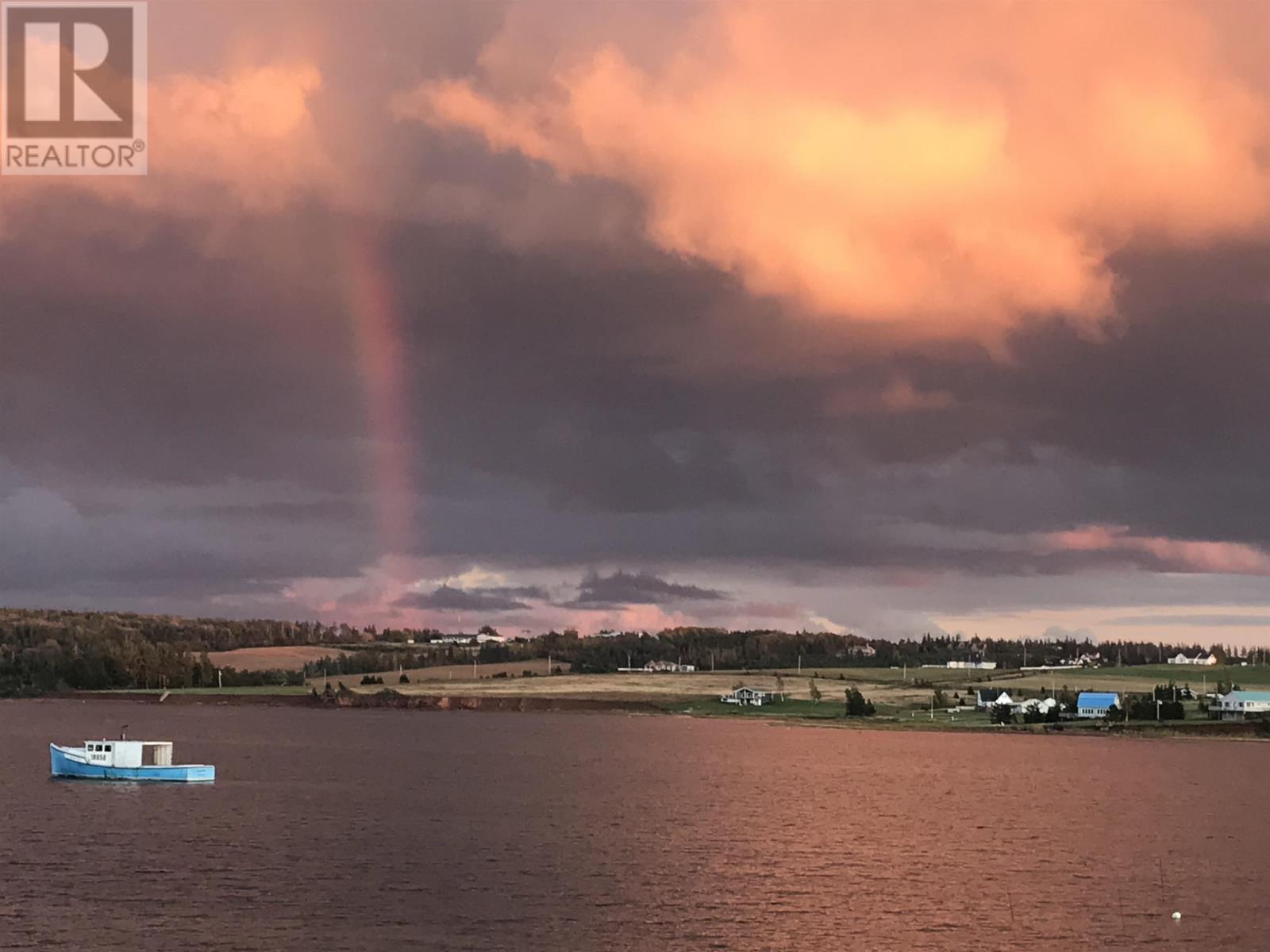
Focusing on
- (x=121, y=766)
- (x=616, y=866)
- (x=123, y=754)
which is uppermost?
(x=123, y=754)

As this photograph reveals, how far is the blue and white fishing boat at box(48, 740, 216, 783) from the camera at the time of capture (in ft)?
519

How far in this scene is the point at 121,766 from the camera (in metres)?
161

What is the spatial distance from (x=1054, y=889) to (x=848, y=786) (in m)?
78.8

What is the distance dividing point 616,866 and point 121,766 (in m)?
79.8

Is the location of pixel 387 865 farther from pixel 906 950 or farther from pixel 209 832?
pixel 906 950

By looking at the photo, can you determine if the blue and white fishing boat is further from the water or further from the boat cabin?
the water

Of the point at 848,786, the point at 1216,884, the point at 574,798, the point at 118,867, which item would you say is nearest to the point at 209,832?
the point at 118,867

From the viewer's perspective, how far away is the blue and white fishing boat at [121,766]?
158m

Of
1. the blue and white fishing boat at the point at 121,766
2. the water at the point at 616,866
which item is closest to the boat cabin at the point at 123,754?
the blue and white fishing boat at the point at 121,766

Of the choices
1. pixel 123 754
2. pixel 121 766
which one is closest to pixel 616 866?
pixel 121 766

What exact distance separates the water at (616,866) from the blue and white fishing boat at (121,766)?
13.6 feet

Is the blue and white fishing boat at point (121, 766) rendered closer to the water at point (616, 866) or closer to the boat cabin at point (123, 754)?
the boat cabin at point (123, 754)

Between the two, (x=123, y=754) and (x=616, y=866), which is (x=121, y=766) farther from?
(x=616, y=866)

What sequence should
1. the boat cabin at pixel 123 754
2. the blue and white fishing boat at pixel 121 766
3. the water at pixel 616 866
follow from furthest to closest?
1. the boat cabin at pixel 123 754
2. the blue and white fishing boat at pixel 121 766
3. the water at pixel 616 866
